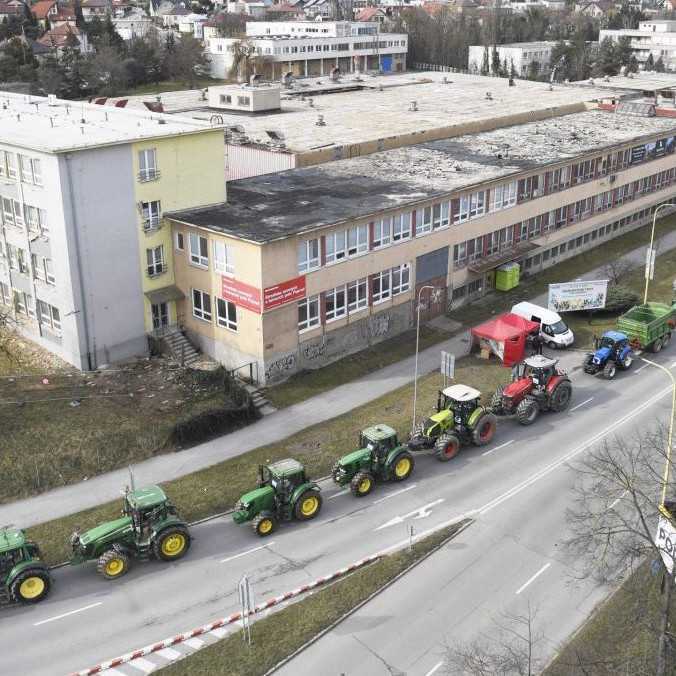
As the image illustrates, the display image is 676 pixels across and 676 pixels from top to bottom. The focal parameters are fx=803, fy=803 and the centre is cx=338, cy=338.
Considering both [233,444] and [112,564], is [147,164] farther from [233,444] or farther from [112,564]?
[112,564]

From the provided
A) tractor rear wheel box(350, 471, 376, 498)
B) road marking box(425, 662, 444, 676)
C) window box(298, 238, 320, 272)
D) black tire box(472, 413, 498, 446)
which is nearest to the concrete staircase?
window box(298, 238, 320, 272)

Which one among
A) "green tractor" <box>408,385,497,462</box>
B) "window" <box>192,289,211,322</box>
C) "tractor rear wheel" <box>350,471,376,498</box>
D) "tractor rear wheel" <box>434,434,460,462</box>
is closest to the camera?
"tractor rear wheel" <box>350,471,376,498</box>

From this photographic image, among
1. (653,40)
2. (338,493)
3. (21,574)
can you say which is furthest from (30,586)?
(653,40)

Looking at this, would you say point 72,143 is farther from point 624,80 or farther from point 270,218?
point 624,80

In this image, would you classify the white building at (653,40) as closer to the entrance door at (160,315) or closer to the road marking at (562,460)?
the road marking at (562,460)

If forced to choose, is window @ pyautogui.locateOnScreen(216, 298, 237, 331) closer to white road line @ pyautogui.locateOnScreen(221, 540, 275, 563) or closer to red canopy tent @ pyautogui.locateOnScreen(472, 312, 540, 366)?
red canopy tent @ pyautogui.locateOnScreen(472, 312, 540, 366)

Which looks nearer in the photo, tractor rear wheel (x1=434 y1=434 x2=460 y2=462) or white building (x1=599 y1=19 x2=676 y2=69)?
tractor rear wheel (x1=434 y1=434 x2=460 y2=462)

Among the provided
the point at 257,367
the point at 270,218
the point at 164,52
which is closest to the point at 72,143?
the point at 270,218

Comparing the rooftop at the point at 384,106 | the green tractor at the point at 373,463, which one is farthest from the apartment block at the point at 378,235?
the green tractor at the point at 373,463
